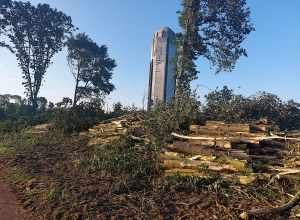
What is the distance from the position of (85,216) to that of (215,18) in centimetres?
1407

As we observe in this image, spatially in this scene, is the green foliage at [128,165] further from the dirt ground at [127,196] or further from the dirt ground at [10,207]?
the dirt ground at [10,207]

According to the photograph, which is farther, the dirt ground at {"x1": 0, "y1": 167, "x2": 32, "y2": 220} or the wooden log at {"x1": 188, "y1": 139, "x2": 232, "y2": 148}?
the wooden log at {"x1": 188, "y1": 139, "x2": 232, "y2": 148}

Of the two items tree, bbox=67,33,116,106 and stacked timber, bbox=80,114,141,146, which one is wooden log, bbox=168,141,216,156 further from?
tree, bbox=67,33,116,106

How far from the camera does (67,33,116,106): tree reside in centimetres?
2572

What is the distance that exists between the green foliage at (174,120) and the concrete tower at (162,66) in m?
7.52

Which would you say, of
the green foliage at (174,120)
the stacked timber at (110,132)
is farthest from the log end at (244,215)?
the stacked timber at (110,132)

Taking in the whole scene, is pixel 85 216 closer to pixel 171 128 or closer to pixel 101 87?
pixel 171 128

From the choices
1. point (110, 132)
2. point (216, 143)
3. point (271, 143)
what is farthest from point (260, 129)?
point (110, 132)

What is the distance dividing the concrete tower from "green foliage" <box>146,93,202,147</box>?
7.52 meters

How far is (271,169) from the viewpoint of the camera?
4.79 metres

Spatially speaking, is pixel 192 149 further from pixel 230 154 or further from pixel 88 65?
pixel 88 65

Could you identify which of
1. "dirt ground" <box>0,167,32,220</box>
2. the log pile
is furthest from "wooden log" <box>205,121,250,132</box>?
"dirt ground" <box>0,167,32,220</box>

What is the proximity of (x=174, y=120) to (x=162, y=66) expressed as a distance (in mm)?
9263

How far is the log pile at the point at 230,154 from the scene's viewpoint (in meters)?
4.71
